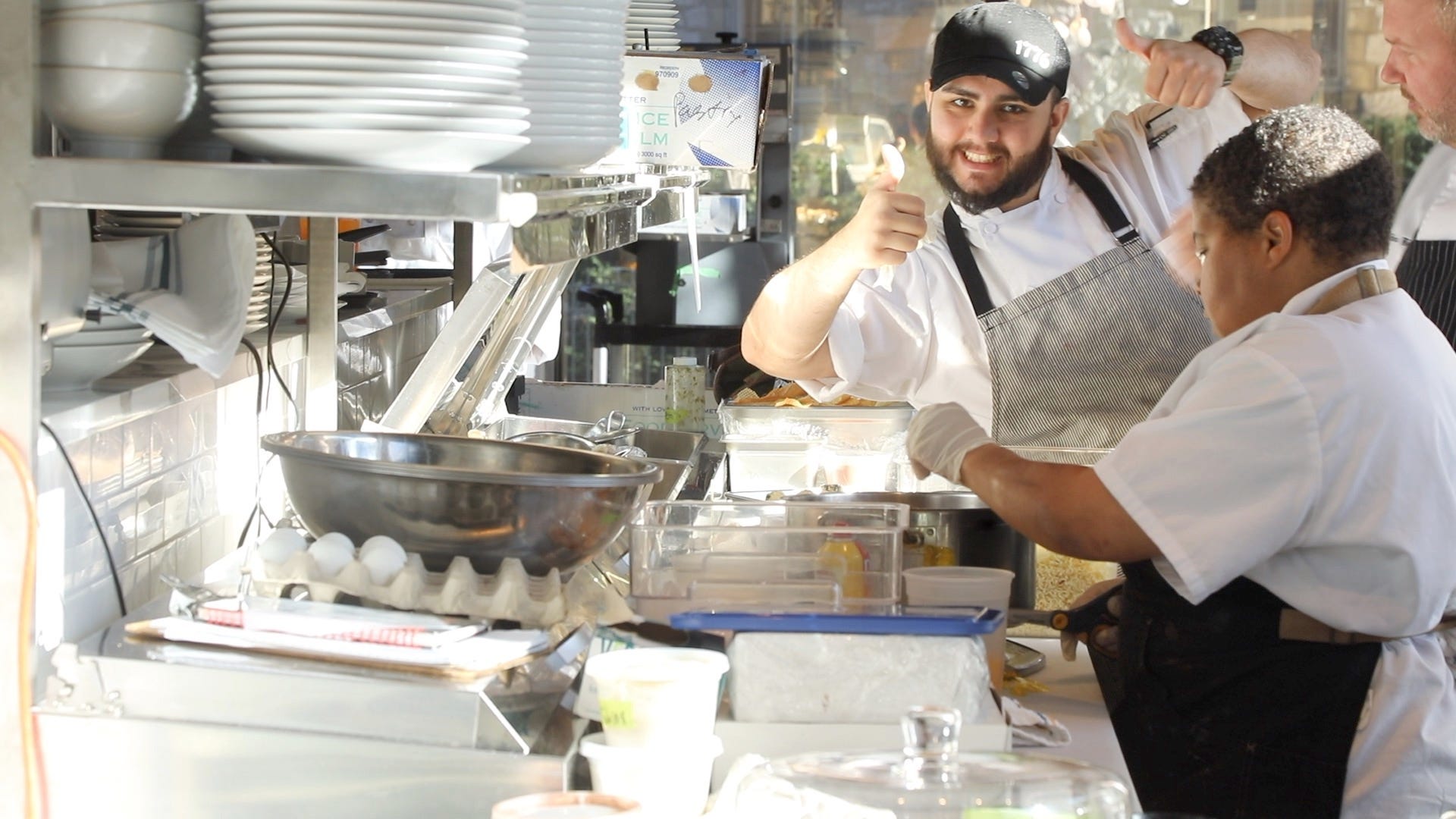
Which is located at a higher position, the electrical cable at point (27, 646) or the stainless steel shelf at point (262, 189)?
the stainless steel shelf at point (262, 189)

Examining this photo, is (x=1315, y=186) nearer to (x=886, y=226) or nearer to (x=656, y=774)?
(x=886, y=226)

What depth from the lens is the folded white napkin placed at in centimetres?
159

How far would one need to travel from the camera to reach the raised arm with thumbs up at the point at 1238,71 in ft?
9.05

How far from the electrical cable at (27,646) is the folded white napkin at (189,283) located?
27 centimetres

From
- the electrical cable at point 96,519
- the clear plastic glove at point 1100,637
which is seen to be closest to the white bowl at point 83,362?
the electrical cable at point 96,519

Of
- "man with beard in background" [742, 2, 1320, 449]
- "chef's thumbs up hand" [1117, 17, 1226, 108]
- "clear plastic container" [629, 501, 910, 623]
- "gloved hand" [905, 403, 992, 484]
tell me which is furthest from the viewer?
"man with beard in background" [742, 2, 1320, 449]

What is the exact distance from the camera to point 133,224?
1880mm

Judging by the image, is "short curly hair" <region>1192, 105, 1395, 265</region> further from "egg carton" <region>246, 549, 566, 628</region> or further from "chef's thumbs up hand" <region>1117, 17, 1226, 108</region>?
"egg carton" <region>246, 549, 566, 628</region>

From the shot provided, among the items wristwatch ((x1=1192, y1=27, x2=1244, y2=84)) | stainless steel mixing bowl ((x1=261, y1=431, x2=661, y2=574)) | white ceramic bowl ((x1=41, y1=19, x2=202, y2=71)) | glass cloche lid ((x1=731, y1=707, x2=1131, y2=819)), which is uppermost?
wristwatch ((x1=1192, y1=27, x2=1244, y2=84))

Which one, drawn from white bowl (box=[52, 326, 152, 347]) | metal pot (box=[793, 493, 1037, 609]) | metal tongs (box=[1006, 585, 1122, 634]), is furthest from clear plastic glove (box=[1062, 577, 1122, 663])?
white bowl (box=[52, 326, 152, 347])

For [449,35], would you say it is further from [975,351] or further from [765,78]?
[975,351]

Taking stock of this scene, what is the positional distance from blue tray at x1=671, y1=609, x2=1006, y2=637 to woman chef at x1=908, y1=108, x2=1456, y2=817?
486 mm

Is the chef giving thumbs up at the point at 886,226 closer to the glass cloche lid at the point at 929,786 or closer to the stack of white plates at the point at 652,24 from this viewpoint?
the stack of white plates at the point at 652,24

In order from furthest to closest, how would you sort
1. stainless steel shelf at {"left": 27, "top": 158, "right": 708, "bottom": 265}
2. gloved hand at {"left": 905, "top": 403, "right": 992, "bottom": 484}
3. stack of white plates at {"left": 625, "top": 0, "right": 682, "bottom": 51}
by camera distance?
stack of white plates at {"left": 625, "top": 0, "right": 682, "bottom": 51} < gloved hand at {"left": 905, "top": 403, "right": 992, "bottom": 484} < stainless steel shelf at {"left": 27, "top": 158, "right": 708, "bottom": 265}
